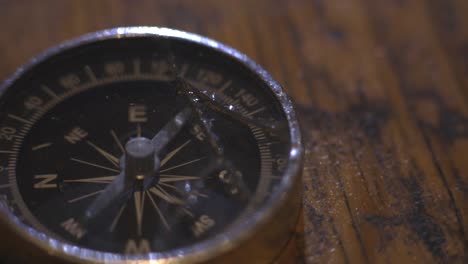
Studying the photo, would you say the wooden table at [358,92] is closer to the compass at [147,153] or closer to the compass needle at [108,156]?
the compass at [147,153]

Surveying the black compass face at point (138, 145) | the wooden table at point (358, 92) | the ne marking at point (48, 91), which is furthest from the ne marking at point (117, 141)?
the wooden table at point (358, 92)

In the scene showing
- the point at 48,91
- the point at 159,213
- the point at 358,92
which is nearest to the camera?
the point at 159,213

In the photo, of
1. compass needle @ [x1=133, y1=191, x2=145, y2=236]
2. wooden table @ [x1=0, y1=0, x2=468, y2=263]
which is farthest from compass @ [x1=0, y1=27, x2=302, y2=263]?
wooden table @ [x1=0, y1=0, x2=468, y2=263]

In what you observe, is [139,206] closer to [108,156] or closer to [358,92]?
[108,156]

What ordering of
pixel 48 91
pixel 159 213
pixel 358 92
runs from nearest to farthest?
pixel 159 213
pixel 48 91
pixel 358 92

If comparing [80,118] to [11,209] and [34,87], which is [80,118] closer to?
[34,87]

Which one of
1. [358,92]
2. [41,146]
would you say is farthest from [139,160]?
[358,92]

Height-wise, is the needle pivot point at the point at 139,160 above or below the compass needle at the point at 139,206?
above
